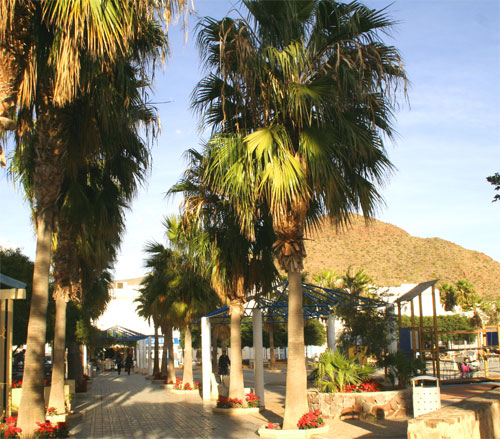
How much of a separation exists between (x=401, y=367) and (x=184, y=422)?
6.12 m

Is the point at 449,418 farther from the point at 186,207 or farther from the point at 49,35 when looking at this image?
the point at 186,207

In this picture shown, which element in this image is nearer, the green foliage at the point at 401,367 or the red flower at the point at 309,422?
the red flower at the point at 309,422

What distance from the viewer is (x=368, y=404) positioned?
1494cm

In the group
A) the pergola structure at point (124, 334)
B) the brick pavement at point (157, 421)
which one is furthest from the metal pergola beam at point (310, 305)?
the pergola structure at point (124, 334)

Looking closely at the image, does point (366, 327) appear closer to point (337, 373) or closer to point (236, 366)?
point (337, 373)

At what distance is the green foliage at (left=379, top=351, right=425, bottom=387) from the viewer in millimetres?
16719

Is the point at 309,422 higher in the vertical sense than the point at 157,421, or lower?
higher

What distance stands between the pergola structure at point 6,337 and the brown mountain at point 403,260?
8547cm

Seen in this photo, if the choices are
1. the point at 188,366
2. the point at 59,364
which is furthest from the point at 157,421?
the point at 188,366

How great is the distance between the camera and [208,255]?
17125 mm

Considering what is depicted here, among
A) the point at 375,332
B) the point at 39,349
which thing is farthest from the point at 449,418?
the point at 375,332

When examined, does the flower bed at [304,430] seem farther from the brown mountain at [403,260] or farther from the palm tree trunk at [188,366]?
the brown mountain at [403,260]

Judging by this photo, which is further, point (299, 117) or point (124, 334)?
point (124, 334)

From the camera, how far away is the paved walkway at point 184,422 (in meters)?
13.1
